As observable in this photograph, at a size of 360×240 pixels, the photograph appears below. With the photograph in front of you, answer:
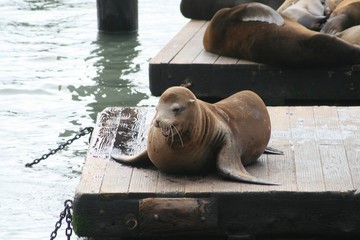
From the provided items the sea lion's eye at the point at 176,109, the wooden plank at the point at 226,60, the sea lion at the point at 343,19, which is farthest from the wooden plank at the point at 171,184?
the sea lion at the point at 343,19

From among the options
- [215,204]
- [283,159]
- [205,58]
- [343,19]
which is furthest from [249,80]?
[215,204]

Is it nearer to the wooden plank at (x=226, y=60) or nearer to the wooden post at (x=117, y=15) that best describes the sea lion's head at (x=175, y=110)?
the wooden plank at (x=226, y=60)

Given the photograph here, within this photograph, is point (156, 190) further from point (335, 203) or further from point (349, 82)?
point (349, 82)

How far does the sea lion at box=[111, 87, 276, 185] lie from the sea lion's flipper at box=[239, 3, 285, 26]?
2.39 meters

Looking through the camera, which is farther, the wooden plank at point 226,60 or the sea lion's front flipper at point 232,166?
the wooden plank at point 226,60

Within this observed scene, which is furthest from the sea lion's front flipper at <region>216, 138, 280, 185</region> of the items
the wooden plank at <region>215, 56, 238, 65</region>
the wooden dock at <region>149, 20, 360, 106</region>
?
the wooden plank at <region>215, 56, 238, 65</region>

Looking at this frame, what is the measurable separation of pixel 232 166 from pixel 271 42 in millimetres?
2578

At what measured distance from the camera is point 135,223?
458cm

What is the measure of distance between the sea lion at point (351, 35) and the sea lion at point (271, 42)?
361mm

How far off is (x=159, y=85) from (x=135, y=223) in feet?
8.49

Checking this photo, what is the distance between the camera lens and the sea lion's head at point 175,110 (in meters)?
4.50

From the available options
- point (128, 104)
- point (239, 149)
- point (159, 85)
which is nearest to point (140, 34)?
point (128, 104)

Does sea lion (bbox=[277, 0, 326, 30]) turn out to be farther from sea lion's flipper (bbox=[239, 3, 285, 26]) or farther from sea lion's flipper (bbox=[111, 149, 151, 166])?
sea lion's flipper (bbox=[111, 149, 151, 166])

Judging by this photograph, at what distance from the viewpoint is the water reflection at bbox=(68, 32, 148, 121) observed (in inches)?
336
